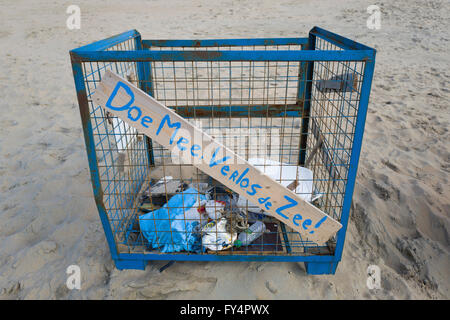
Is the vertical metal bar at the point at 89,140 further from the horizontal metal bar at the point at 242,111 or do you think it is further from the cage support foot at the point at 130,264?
the horizontal metal bar at the point at 242,111

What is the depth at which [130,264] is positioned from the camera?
2.23 m

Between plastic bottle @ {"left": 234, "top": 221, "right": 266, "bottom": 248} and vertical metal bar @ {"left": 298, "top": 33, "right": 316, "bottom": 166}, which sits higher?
vertical metal bar @ {"left": 298, "top": 33, "right": 316, "bottom": 166}

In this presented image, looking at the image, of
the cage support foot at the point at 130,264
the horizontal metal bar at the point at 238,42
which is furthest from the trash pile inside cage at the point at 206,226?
the horizontal metal bar at the point at 238,42

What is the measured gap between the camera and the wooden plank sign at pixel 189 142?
1637 millimetres

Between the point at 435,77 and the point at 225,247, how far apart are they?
549 cm

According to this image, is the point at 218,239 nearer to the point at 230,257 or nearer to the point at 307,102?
the point at 230,257

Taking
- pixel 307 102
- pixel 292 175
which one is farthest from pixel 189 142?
pixel 307 102

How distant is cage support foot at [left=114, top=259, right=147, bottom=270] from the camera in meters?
2.22

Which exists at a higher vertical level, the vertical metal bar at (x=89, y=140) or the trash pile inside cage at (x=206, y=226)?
the vertical metal bar at (x=89, y=140)

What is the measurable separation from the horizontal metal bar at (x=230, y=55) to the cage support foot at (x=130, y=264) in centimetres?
129

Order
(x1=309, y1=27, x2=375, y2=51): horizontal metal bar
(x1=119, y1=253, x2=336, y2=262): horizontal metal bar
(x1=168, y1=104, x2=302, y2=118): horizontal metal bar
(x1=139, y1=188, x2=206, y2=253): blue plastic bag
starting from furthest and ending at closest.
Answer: (x1=168, y1=104, x2=302, y2=118): horizontal metal bar → (x1=139, y1=188, x2=206, y2=253): blue plastic bag → (x1=119, y1=253, x2=336, y2=262): horizontal metal bar → (x1=309, y1=27, x2=375, y2=51): horizontal metal bar

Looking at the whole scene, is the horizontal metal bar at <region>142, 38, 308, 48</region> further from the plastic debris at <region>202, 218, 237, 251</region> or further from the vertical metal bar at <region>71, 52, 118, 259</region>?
the plastic debris at <region>202, 218, 237, 251</region>

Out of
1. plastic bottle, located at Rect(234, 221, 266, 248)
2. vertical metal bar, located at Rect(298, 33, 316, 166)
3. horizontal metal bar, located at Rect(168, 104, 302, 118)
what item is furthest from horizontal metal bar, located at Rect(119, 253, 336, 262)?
horizontal metal bar, located at Rect(168, 104, 302, 118)

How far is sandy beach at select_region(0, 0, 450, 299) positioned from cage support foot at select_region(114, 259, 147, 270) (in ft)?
0.15
